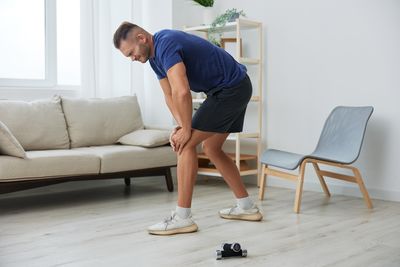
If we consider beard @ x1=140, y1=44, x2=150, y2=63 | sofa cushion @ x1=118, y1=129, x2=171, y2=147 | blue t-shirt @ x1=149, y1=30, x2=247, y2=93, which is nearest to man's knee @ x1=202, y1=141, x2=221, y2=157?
blue t-shirt @ x1=149, y1=30, x2=247, y2=93

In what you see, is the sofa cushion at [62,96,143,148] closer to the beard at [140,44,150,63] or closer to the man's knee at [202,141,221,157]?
the man's knee at [202,141,221,157]

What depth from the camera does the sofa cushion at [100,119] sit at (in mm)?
4227

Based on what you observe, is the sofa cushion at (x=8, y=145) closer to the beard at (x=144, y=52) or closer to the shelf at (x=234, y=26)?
the beard at (x=144, y=52)

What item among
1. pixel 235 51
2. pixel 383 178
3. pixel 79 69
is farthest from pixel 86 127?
pixel 383 178

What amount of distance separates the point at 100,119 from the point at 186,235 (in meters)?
1.85

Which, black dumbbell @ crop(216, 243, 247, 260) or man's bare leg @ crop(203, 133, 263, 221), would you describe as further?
man's bare leg @ crop(203, 133, 263, 221)

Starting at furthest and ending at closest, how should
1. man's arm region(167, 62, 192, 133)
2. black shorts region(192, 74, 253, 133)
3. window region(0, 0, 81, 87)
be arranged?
window region(0, 0, 81, 87), black shorts region(192, 74, 253, 133), man's arm region(167, 62, 192, 133)

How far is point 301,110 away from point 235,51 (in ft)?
2.77

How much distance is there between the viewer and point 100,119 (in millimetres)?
4348

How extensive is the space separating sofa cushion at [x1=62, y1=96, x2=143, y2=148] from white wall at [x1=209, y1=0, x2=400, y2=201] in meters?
1.22

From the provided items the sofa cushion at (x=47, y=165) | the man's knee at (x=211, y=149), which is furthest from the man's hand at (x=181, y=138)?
the sofa cushion at (x=47, y=165)

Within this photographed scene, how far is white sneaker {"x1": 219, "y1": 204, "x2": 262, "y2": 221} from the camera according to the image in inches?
124

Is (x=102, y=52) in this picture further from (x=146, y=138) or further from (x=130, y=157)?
(x=130, y=157)

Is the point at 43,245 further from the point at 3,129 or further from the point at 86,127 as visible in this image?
the point at 86,127
